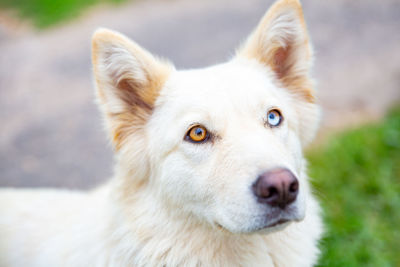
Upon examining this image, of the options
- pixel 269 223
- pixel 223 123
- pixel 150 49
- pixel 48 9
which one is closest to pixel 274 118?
pixel 223 123

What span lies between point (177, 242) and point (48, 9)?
1026cm

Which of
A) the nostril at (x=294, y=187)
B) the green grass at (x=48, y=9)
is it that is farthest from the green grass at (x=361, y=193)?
the green grass at (x=48, y=9)

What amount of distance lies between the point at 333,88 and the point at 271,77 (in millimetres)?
4327

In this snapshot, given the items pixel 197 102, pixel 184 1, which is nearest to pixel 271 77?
pixel 197 102

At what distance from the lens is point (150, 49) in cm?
862

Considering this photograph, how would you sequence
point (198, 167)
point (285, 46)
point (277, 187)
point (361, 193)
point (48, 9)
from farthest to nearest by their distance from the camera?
1. point (48, 9)
2. point (361, 193)
3. point (285, 46)
4. point (198, 167)
5. point (277, 187)

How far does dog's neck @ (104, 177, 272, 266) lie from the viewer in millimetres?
2693

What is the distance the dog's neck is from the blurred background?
6.01ft

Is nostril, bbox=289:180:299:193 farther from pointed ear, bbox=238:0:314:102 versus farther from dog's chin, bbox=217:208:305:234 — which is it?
pointed ear, bbox=238:0:314:102

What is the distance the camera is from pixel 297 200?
2.25m

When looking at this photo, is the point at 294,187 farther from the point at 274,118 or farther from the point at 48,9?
the point at 48,9

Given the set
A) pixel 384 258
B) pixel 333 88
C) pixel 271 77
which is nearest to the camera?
pixel 271 77

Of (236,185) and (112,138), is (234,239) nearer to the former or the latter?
(236,185)

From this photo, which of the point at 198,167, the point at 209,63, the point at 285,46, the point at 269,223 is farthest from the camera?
the point at 209,63
